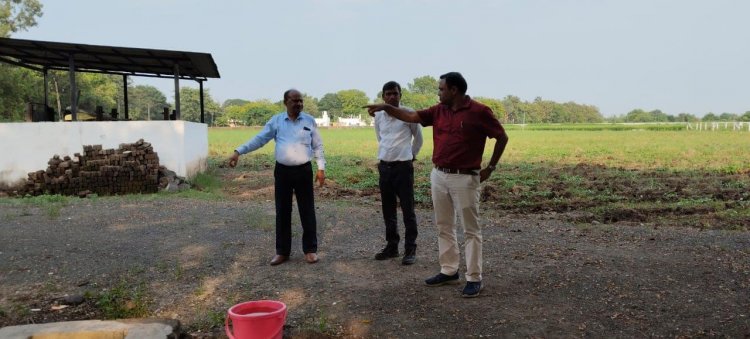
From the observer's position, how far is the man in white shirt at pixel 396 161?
15.9 feet

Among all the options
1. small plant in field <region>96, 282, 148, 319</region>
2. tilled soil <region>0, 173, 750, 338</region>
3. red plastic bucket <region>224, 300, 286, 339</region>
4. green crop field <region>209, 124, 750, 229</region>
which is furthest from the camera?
green crop field <region>209, 124, 750, 229</region>

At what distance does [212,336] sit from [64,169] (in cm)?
854

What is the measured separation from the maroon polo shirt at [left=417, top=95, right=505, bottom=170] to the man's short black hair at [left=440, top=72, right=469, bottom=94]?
11 centimetres

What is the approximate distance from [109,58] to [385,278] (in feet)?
35.5

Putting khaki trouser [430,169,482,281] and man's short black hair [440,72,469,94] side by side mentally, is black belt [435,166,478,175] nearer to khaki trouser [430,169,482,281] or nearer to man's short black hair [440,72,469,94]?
khaki trouser [430,169,482,281]

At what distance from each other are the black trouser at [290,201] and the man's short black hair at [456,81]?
1.68 m

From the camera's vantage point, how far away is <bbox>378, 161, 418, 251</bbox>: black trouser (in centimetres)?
488

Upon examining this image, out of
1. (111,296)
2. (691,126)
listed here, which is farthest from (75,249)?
(691,126)

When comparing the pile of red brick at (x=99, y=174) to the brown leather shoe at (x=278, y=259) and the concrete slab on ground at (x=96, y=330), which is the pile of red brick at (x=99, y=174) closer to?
the brown leather shoe at (x=278, y=259)

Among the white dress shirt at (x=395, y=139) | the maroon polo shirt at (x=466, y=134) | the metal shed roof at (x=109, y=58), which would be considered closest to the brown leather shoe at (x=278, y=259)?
the white dress shirt at (x=395, y=139)

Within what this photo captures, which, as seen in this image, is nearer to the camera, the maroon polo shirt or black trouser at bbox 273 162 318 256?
the maroon polo shirt

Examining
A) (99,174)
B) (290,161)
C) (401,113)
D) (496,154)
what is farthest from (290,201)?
(99,174)

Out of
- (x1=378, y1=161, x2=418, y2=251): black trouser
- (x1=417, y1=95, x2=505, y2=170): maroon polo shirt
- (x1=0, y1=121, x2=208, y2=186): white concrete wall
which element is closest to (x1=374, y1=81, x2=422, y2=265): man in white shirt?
(x1=378, y1=161, x2=418, y2=251): black trouser

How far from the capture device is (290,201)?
5031 millimetres
